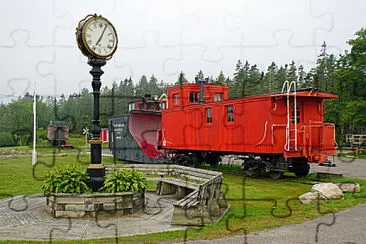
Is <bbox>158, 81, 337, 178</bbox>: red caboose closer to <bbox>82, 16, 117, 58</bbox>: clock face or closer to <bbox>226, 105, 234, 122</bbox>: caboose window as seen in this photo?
<bbox>226, 105, 234, 122</bbox>: caboose window

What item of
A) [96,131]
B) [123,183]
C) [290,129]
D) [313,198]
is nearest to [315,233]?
[313,198]

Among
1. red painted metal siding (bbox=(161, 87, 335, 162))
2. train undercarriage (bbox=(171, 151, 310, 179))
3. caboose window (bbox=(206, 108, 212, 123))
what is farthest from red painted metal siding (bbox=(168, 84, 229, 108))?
train undercarriage (bbox=(171, 151, 310, 179))

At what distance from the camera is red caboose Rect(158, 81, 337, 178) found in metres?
15.6

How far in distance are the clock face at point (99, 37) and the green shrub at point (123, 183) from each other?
9.46 ft

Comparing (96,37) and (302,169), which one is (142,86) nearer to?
(302,169)

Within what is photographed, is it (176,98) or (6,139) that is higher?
(176,98)

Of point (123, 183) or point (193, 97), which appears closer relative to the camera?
point (123, 183)

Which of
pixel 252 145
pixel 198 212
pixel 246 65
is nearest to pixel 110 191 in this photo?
pixel 198 212

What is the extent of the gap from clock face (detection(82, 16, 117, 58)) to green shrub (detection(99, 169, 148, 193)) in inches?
113

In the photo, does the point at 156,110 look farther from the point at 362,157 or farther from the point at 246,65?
the point at 246,65

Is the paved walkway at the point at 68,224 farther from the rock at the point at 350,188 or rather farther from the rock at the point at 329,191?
the rock at the point at 350,188

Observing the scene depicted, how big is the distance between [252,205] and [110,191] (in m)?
3.62

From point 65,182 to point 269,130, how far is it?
29.1 feet

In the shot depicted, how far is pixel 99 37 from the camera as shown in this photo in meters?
9.87
